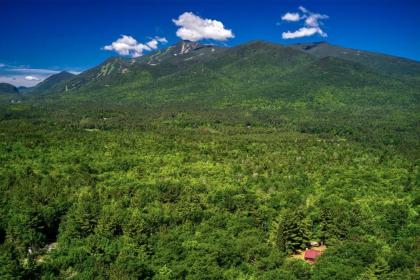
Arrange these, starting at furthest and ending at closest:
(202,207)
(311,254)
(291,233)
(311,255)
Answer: (202,207) < (291,233) < (311,254) < (311,255)

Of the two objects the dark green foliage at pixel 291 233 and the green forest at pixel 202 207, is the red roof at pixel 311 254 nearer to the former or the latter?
the dark green foliage at pixel 291 233

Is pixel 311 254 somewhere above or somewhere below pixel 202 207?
below

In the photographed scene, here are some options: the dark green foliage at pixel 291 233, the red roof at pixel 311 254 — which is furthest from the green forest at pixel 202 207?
the red roof at pixel 311 254

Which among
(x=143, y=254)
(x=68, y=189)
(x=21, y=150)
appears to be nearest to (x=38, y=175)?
(x=68, y=189)


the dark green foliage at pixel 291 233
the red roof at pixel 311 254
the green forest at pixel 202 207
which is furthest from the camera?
the dark green foliage at pixel 291 233

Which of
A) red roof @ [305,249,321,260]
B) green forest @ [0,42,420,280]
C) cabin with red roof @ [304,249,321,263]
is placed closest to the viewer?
green forest @ [0,42,420,280]

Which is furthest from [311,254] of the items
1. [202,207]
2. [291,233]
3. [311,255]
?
[202,207]

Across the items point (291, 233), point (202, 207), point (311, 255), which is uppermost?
point (202, 207)

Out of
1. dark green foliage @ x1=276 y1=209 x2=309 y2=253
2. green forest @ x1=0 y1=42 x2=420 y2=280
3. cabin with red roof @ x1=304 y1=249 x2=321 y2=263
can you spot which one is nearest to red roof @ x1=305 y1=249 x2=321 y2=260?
cabin with red roof @ x1=304 y1=249 x2=321 y2=263

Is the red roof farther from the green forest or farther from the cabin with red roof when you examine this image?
the green forest

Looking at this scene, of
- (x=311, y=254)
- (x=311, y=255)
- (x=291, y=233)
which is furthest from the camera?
(x=291, y=233)

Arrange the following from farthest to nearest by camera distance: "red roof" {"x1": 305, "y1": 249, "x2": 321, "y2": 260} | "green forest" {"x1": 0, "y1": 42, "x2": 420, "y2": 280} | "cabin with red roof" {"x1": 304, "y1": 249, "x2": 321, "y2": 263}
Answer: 1. "red roof" {"x1": 305, "y1": 249, "x2": 321, "y2": 260}
2. "cabin with red roof" {"x1": 304, "y1": 249, "x2": 321, "y2": 263}
3. "green forest" {"x1": 0, "y1": 42, "x2": 420, "y2": 280}

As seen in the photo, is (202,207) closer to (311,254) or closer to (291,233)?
(291,233)
